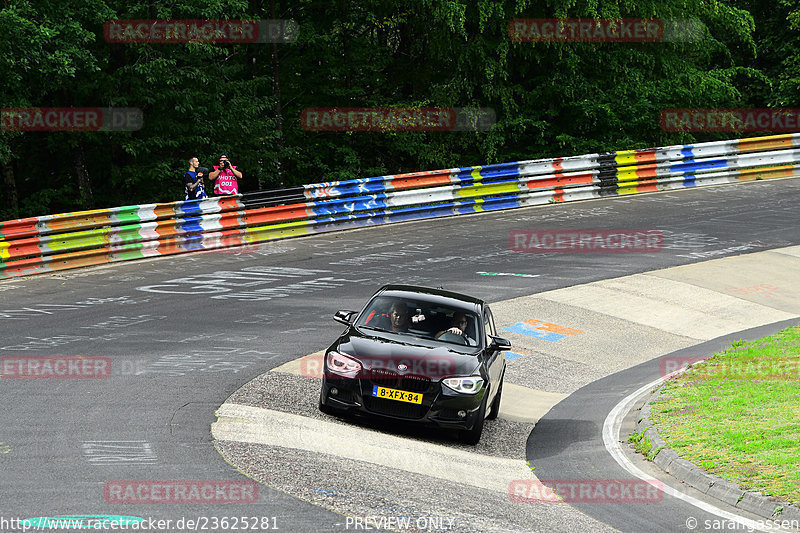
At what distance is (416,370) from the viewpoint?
10.7 metres

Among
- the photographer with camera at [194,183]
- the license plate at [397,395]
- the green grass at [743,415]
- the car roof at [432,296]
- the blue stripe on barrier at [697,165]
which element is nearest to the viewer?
the green grass at [743,415]

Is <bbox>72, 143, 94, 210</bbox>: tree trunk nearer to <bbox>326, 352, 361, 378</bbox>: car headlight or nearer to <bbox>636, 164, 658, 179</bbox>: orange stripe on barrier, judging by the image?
<bbox>636, 164, 658, 179</bbox>: orange stripe on barrier

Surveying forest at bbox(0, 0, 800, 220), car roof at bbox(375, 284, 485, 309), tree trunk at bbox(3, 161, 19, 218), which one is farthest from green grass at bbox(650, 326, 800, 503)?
tree trunk at bbox(3, 161, 19, 218)

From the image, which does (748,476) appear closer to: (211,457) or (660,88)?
(211,457)

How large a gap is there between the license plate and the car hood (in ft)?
0.72

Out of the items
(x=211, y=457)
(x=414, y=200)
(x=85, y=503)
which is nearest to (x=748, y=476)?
(x=211, y=457)

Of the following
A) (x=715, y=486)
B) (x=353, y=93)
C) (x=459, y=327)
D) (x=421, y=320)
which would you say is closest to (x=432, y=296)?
(x=421, y=320)

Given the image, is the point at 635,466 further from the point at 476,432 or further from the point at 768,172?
the point at 768,172

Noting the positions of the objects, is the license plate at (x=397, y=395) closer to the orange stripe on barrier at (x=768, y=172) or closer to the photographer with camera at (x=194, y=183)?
the photographer with camera at (x=194, y=183)

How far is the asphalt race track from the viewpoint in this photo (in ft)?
27.1

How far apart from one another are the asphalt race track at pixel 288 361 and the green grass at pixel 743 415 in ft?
2.71

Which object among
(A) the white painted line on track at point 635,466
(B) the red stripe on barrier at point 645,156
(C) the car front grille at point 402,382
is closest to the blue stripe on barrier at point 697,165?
(B) the red stripe on barrier at point 645,156

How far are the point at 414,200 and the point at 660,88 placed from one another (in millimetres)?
10497

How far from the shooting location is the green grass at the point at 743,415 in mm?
9422
